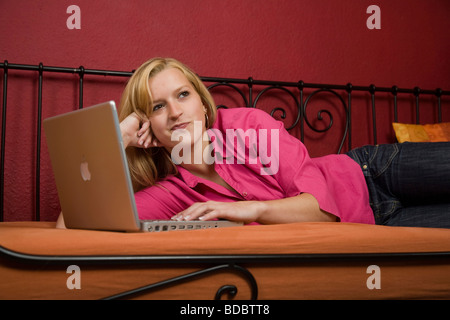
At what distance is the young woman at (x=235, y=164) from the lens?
1291 mm

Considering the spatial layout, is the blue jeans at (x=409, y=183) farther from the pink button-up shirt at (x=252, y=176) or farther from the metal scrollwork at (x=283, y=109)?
the metal scrollwork at (x=283, y=109)

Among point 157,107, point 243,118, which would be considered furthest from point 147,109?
point 243,118

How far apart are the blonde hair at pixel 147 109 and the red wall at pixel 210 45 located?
0.46 meters

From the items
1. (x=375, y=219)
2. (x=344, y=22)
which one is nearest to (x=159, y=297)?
(x=375, y=219)

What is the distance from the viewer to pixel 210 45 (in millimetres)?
1940

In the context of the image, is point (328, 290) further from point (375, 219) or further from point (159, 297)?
point (375, 219)

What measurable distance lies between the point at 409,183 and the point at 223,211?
693 mm

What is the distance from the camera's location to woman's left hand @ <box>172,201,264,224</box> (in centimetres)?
101

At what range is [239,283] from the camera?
0.84 meters

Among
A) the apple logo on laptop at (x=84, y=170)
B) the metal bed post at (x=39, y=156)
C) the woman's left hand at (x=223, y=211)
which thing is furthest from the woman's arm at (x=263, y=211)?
the metal bed post at (x=39, y=156)

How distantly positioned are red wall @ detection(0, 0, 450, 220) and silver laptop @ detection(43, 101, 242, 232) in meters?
0.75

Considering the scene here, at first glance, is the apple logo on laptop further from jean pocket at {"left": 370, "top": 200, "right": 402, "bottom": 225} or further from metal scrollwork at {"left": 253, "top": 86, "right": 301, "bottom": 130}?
metal scrollwork at {"left": 253, "top": 86, "right": 301, "bottom": 130}

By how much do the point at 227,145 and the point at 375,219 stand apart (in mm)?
571

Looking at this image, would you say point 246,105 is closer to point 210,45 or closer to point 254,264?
point 210,45
